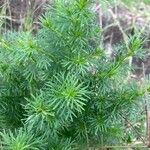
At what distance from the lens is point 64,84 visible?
155 cm

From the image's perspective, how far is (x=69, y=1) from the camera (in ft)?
5.35

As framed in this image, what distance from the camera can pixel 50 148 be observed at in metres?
1.63

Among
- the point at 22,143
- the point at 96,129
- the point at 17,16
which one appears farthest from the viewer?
the point at 17,16

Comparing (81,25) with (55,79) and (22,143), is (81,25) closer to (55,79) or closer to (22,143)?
(55,79)

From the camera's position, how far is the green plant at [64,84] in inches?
61.2

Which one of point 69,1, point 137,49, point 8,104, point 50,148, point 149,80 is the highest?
point 69,1

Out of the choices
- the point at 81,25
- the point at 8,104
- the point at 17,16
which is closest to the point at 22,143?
the point at 8,104

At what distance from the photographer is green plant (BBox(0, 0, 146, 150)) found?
1.55 m

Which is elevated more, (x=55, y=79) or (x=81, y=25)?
(x=81, y=25)

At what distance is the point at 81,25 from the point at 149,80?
31cm

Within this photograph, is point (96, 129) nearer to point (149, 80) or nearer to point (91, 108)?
point (91, 108)

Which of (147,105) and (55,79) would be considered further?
(147,105)

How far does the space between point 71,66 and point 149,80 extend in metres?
0.28

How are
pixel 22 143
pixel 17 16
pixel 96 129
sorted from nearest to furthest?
1. pixel 22 143
2. pixel 96 129
3. pixel 17 16
